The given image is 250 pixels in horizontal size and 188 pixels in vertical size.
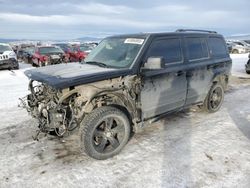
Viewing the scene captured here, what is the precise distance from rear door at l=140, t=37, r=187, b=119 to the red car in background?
13526 millimetres

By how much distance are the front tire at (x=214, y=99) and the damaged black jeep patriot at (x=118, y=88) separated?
0.54 m

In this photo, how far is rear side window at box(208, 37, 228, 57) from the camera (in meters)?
6.40

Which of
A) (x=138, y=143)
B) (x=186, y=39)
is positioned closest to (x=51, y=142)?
(x=138, y=143)

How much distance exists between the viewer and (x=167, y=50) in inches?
203

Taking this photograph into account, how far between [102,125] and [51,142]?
1.19 meters

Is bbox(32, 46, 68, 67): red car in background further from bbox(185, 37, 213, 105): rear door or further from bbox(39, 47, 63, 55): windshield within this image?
bbox(185, 37, 213, 105): rear door

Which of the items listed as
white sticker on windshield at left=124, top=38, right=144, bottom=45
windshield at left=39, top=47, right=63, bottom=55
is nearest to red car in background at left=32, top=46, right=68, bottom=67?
windshield at left=39, top=47, right=63, bottom=55

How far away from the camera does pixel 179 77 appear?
5301mm

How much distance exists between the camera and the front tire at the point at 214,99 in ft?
21.3

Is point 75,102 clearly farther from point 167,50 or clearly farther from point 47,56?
point 47,56

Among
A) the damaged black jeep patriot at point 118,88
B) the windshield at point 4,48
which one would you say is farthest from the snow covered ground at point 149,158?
the windshield at point 4,48

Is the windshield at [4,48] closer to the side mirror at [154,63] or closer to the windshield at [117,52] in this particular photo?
the windshield at [117,52]

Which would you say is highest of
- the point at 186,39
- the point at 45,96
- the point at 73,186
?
the point at 186,39

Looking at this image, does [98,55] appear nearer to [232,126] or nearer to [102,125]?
[102,125]
